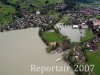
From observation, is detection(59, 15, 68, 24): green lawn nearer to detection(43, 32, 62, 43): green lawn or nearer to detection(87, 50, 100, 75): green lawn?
detection(43, 32, 62, 43): green lawn

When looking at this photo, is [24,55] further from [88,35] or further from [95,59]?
[88,35]

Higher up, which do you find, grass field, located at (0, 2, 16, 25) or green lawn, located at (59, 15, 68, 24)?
green lawn, located at (59, 15, 68, 24)

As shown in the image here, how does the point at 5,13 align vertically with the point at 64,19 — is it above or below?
below

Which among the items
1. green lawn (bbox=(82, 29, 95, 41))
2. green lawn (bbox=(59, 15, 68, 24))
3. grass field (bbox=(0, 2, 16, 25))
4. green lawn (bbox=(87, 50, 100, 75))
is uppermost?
green lawn (bbox=(87, 50, 100, 75))

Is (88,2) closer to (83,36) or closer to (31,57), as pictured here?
(83,36)

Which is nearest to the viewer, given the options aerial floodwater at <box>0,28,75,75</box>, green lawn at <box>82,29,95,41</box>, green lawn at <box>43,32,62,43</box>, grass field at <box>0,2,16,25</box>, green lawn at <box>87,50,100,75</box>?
green lawn at <box>87,50,100,75</box>

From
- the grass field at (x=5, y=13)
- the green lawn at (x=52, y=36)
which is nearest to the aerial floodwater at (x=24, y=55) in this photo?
the green lawn at (x=52, y=36)

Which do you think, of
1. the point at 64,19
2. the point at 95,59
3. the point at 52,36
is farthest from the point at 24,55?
the point at 64,19

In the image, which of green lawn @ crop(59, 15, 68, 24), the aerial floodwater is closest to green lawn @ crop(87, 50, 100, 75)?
the aerial floodwater
